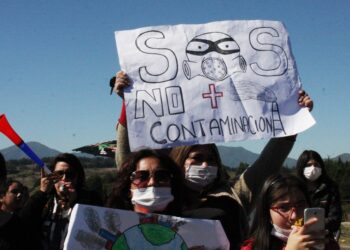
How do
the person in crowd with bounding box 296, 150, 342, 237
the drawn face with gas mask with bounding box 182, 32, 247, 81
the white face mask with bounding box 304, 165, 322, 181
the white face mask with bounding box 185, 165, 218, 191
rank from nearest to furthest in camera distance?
the white face mask with bounding box 185, 165, 218, 191
the drawn face with gas mask with bounding box 182, 32, 247, 81
the person in crowd with bounding box 296, 150, 342, 237
the white face mask with bounding box 304, 165, 322, 181

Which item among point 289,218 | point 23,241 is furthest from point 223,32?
point 23,241

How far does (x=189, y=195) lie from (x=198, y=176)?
0.40m

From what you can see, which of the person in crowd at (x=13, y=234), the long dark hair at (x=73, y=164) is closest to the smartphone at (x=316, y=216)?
the person in crowd at (x=13, y=234)

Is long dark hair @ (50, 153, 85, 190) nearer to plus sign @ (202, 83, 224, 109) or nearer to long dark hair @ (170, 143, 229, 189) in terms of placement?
long dark hair @ (170, 143, 229, 189)

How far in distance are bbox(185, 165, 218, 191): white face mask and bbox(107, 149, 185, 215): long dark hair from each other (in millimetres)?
463

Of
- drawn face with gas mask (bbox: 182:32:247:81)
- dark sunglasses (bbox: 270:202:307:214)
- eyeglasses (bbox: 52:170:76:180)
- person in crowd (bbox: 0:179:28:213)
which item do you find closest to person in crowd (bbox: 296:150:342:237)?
drawn face with gas mask (bbox: 182:32:247:81)

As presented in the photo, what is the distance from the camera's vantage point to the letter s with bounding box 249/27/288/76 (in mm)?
3987

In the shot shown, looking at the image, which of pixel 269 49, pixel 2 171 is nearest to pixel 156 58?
pixel 269 49

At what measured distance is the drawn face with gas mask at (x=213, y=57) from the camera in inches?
155

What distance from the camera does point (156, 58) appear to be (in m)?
3.91

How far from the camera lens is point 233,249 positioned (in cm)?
316

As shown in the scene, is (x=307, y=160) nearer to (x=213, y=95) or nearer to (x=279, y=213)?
(x=213, y=95)

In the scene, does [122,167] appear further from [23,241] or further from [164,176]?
[23,241]

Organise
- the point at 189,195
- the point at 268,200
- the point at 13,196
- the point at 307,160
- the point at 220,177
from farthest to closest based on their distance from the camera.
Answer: the point at 307,160 < the point at 13,196 < the point at 220,177 < the point at 189,195 < the point at 268,200
